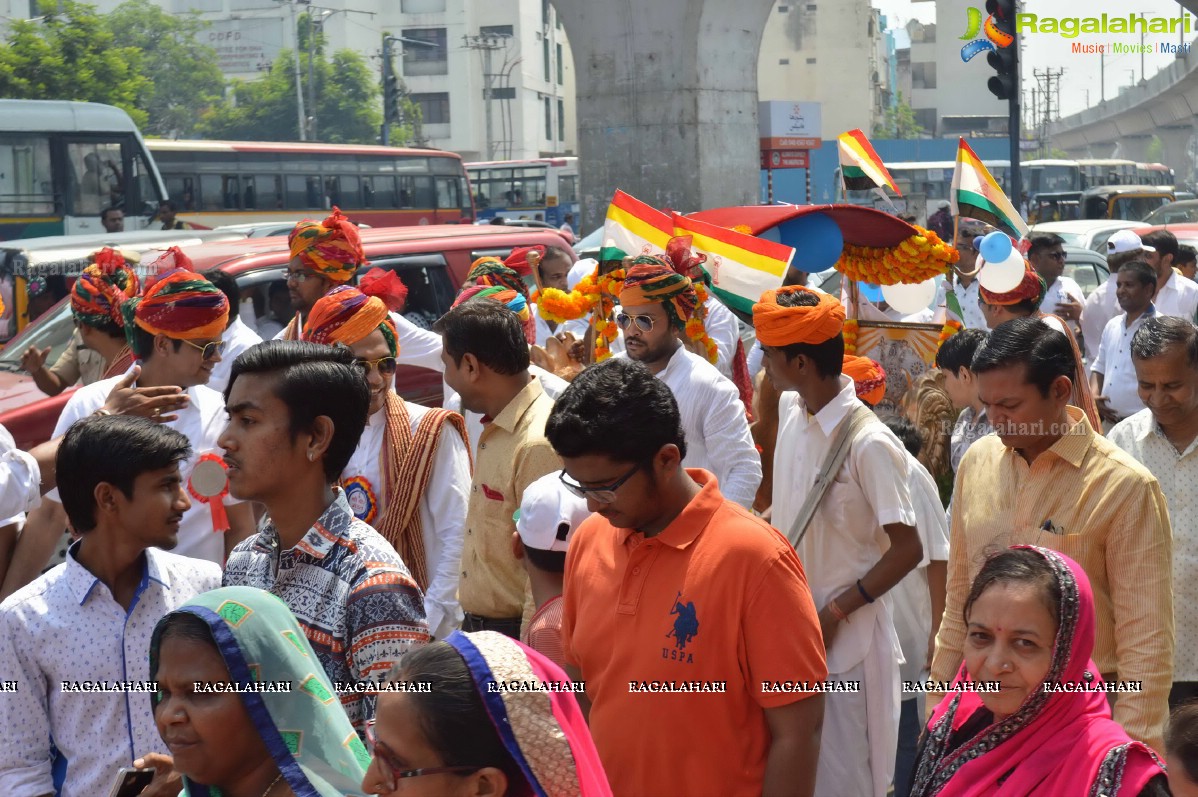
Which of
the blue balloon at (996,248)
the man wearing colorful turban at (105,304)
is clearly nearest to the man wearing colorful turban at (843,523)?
the blue balloon at (996,248)

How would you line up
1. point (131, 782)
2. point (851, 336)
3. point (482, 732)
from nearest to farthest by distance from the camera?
point (482, 732) < point (131, 782) < point (851, 336)

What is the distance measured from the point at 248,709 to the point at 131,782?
1.40 feet

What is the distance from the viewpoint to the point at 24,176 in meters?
19.6

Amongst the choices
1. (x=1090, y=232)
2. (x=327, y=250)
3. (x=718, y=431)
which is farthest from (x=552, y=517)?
(x=1090, y=232)

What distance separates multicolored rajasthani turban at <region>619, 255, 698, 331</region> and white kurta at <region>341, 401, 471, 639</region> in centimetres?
132

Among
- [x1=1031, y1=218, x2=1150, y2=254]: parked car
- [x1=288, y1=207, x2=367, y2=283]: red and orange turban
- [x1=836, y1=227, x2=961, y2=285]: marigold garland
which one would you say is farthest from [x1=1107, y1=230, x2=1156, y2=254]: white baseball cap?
[x1=1031, y1=218, x2=1150, y2=254]: parked car

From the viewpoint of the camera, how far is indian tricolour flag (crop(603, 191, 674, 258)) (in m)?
7.16

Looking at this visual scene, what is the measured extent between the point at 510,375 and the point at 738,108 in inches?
571

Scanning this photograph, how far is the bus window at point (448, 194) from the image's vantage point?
30.1 metres

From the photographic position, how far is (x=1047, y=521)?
3506mm

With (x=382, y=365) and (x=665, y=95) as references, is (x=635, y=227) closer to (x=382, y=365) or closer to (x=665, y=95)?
(x=382, y=365)

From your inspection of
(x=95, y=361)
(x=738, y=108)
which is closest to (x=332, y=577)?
(x=95, y=361)

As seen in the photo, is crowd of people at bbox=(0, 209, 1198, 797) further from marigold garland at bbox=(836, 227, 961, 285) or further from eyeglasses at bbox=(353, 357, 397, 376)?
marigold garland at bbox=(836, 227, 961, 285)

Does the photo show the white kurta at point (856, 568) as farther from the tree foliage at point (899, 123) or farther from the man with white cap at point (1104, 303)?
A: the tree foliage at point (899, 123)
